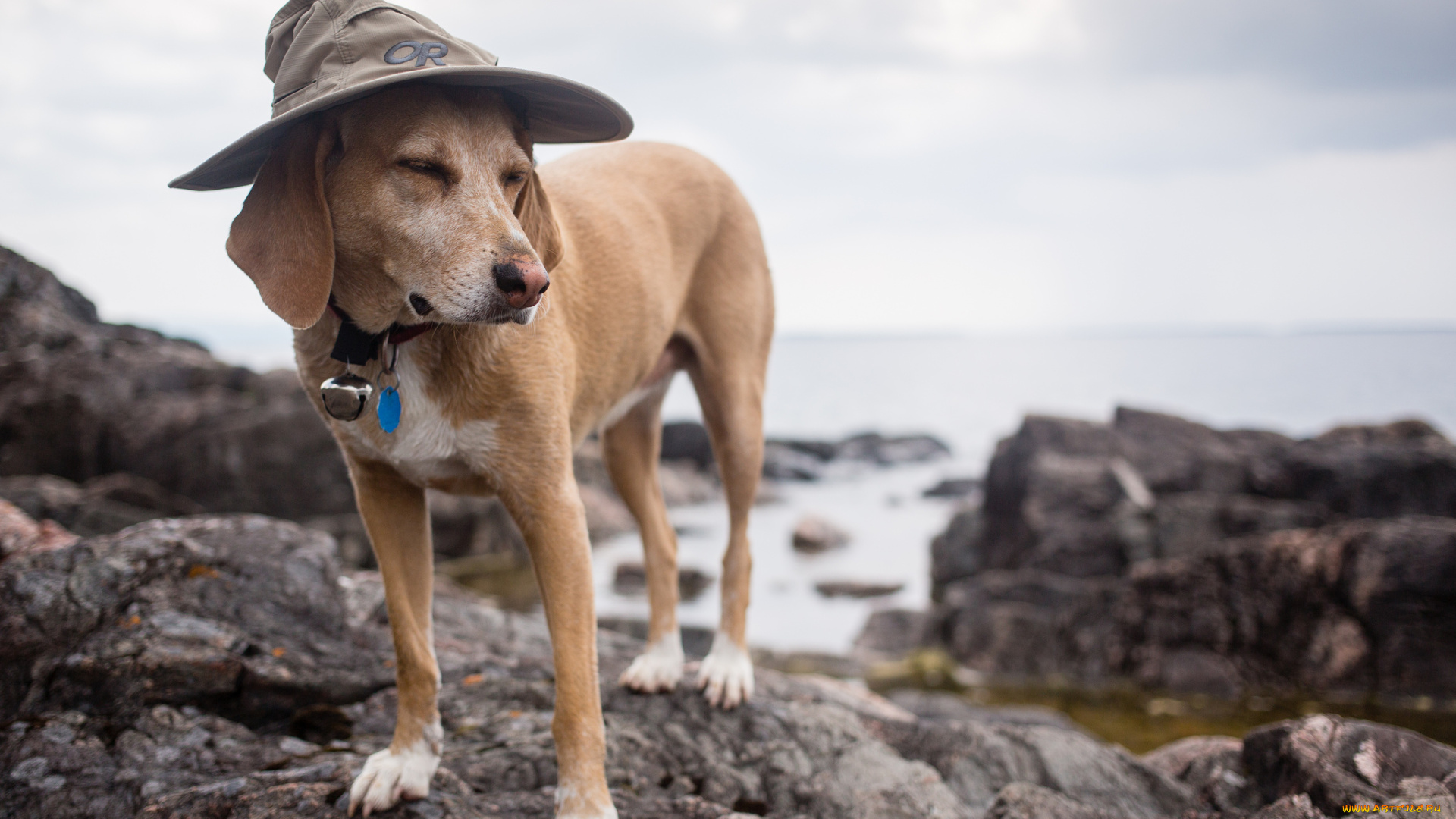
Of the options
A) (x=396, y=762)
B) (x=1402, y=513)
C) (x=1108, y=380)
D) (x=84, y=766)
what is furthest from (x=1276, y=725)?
(x=1108, y=380)

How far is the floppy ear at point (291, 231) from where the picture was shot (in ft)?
7.72

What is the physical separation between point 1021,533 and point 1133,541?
1431mm

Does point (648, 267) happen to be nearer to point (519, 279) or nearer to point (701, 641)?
point (519, 279)

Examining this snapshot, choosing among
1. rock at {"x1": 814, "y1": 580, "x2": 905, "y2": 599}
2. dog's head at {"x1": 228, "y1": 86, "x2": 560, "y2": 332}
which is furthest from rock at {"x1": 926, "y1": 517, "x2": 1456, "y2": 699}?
dog's head at {"x1": 228, "y1": 86, "x2": 560, "y2": 332}

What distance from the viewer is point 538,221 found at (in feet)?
9.00

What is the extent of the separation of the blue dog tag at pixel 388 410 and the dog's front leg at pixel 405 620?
38 centimetres

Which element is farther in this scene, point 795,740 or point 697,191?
point 697,191

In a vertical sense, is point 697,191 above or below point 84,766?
above

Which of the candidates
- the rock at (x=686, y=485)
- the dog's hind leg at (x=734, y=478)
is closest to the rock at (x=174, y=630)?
the dog's hind leg at (x=734, y=478)

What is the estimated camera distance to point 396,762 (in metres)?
2.84

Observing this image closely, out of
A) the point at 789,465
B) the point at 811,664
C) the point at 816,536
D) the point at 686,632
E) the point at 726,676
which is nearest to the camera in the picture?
the point at 726,676

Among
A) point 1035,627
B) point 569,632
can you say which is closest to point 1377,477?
point 1035,627

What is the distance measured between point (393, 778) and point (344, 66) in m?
2.16

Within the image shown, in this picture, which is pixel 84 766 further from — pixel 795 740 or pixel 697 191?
pixel 697 191
